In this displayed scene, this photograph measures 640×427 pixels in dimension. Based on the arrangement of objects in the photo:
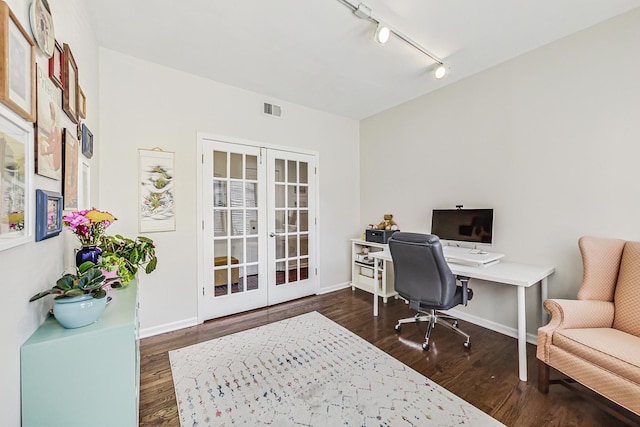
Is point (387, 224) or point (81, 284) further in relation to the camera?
point (387, 224)

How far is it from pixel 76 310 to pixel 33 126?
2.43ft

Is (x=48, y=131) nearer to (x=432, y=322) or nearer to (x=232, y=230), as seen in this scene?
(x=232, y=230)

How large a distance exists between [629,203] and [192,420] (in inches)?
137

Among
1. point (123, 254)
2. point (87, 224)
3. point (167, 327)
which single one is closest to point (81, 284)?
point (87, 224)

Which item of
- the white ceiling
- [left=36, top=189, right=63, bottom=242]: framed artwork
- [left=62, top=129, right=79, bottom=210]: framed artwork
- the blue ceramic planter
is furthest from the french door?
the blue ceramic planter

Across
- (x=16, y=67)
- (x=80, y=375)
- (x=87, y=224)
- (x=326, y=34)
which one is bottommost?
(x=80, y=375)

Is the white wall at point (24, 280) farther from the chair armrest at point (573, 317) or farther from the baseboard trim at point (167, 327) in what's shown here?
the chair armrest at point (573, 317)

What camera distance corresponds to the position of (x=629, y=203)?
1975 mm

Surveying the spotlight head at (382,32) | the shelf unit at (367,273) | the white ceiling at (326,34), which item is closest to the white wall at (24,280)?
the white ceiling at (326,34)

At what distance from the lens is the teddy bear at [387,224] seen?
11.9 ft

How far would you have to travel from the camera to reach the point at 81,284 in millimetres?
1099

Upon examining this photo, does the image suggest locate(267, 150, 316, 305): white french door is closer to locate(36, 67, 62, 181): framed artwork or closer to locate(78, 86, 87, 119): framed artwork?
locate(78, 86, 87, 119): framed artwork

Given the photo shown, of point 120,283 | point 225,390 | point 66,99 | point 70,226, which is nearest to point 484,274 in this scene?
point 225,390

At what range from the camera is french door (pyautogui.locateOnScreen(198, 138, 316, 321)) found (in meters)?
2.98
